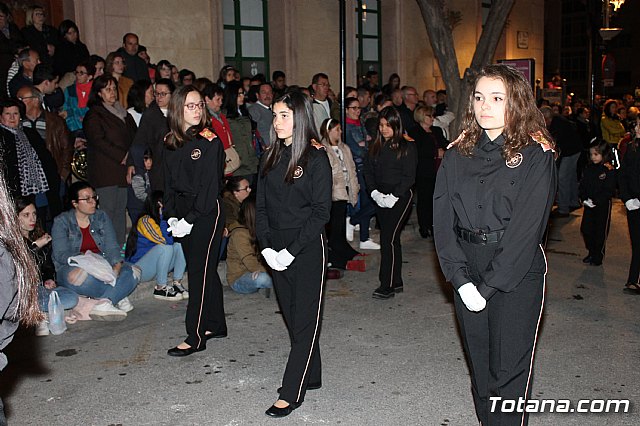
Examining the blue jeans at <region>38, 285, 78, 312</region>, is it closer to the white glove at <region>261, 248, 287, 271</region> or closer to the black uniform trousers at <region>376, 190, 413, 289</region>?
the white glove at <region>261, 248, 287, 271</region>

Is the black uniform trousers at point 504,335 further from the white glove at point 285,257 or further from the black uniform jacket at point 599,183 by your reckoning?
the black uniform jacket at point 599,183

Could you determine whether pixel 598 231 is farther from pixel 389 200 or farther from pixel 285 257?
pixel 285 257

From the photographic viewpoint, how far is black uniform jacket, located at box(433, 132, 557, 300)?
3920 millimetres

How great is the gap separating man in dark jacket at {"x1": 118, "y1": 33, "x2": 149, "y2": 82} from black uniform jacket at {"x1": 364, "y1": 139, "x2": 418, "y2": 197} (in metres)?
4.84

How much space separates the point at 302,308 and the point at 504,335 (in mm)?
1614

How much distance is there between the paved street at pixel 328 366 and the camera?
17.0 feet

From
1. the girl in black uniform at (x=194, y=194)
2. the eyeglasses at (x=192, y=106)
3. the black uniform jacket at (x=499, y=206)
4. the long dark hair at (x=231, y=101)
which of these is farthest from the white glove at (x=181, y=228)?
the long dark hair at (x=231, y=101)

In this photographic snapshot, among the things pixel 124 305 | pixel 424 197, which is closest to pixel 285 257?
pixel 124 305

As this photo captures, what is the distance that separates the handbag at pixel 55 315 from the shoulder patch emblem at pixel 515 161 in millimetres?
4707

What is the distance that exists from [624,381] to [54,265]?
535 centimetres

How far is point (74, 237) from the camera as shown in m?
7.55

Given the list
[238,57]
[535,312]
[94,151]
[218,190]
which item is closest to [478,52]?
[238,57]

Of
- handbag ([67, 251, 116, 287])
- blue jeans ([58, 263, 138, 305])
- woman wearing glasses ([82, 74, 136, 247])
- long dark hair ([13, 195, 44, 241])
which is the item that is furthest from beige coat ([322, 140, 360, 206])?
long dark hair ([13, 195, 44, 241])

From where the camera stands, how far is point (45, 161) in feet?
26.8
